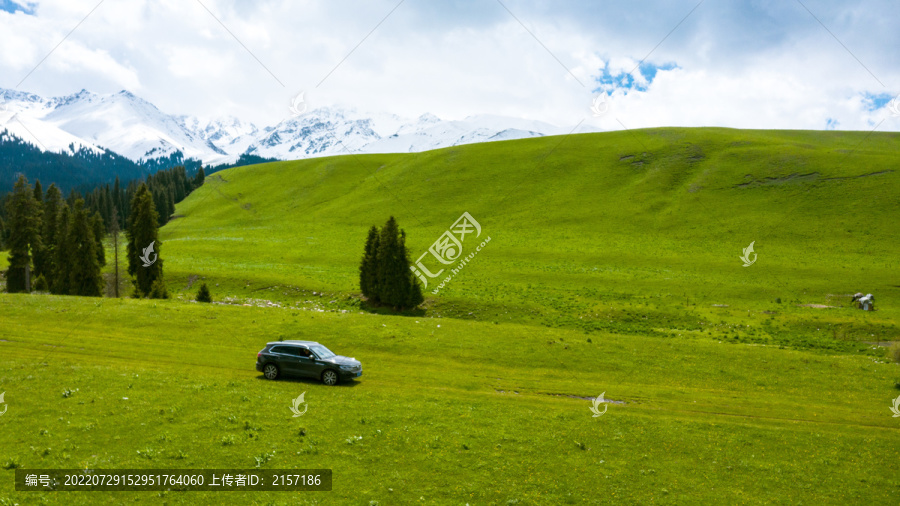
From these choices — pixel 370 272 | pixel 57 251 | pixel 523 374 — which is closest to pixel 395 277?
pixel 370 272

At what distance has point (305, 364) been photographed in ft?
78.6

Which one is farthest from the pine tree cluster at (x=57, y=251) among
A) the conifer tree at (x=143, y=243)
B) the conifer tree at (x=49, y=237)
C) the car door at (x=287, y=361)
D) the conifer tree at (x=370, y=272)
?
the car door at (x=287, y=361)

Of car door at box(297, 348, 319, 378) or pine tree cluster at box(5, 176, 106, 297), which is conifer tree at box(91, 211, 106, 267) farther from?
car door at box(297, 348, 319, 378)

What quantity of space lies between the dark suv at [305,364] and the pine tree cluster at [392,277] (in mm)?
29755

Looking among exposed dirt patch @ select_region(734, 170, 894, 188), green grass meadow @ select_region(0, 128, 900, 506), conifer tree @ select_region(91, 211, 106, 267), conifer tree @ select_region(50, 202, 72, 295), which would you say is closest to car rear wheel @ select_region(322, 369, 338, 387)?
green grass meadow @ select_region(0, 128, 900, 506)

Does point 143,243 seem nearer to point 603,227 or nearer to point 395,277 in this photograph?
point 395,277

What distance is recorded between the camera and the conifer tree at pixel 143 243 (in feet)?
193

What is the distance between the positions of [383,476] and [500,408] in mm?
8023

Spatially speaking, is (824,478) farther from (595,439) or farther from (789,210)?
(789,210)

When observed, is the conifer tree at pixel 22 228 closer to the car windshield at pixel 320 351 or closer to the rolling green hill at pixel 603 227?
the rolling green hill at pixel 603 227

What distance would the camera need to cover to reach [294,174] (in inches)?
6353

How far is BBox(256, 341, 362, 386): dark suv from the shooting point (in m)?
23.7

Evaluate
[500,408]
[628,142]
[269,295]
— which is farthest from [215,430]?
[628,142]

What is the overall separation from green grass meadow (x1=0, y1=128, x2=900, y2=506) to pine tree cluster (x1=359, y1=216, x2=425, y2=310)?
3.39 metres
